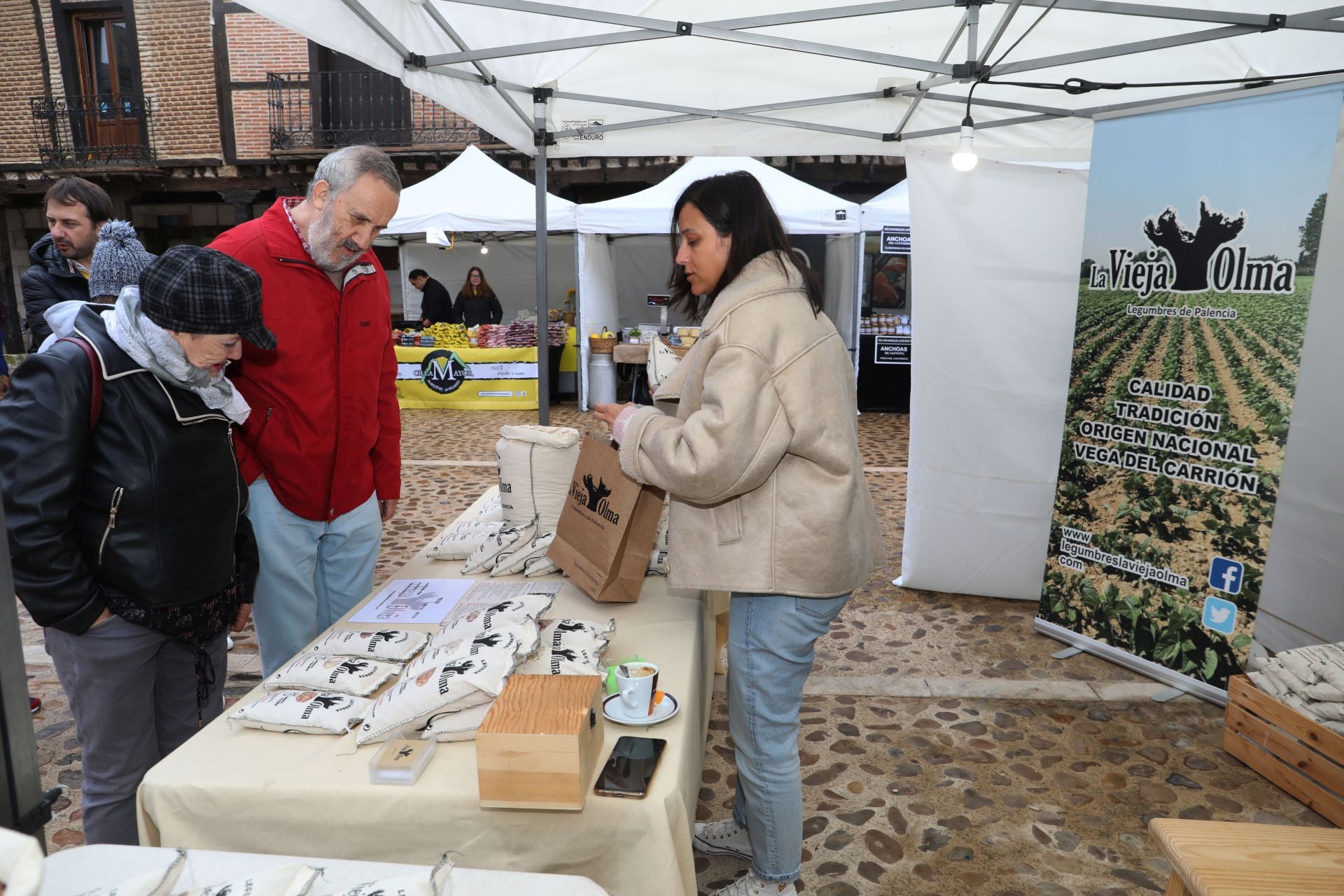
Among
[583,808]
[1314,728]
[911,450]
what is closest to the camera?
[583,808]

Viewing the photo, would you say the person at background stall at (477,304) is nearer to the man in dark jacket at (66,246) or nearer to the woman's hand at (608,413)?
the man in dark jacket at (66,246)

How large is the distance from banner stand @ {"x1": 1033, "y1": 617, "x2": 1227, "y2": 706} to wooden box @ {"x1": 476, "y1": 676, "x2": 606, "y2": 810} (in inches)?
121

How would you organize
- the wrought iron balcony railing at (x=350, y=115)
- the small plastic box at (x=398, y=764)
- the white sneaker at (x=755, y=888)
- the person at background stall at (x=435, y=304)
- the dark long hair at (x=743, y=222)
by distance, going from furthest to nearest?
the wrought iron balcony railing at (x=350, y=115) < the person at background stall at (x=435, y=304) < the white sneaker at (x=755, y=888) < the dark long hair at (x=743, y=222) < the small plastic box at (x=398, y=764)

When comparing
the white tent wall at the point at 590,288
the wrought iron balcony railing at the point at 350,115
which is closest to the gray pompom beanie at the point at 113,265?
the white tent wall at the point at 590,288

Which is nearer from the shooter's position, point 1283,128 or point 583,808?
point 583,808

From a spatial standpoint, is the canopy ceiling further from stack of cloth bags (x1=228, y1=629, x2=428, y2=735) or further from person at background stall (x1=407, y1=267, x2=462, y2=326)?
person at background stall (x1=407, y1=267, x2=462, y2=326)

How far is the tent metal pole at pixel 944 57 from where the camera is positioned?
10.4 ft

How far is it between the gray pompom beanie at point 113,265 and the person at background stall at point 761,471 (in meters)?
1.38

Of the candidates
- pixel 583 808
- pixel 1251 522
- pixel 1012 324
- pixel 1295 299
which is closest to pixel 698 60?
pixel 1012 324

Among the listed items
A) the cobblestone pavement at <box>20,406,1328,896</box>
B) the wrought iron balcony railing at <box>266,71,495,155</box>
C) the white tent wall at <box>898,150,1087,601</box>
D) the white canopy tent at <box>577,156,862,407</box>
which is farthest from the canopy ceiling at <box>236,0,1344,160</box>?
the wrought iron balcony railing at <box>266,71,495,155</box>

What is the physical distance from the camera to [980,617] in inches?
172

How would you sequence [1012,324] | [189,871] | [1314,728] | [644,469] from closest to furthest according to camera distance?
[189,871] → [644,469] → [1314,728] → [1012,324]

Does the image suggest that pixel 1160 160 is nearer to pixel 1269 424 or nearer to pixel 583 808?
pixel 1269 424

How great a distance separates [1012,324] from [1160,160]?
39.7 inches
